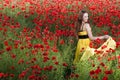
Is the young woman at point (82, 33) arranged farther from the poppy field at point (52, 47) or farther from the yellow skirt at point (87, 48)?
the poppy field at point (52, 47)

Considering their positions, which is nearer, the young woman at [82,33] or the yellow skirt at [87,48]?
the yellow skirt at [87,48]

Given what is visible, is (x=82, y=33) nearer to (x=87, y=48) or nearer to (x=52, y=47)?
(x=87, y=48)

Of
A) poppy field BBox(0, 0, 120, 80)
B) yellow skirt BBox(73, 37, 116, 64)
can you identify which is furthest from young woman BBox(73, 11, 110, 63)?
poppy field BBox(0, 0, 120, 80)

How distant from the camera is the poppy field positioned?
5.72 metres

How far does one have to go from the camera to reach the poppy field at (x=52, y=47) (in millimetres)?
5721

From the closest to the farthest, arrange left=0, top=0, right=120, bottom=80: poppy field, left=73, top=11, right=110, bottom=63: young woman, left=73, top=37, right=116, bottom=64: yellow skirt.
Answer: left=0, top=0, right=120, bottom=80: poppy field
left=73, top=37, right=116, bottom=64: yellow skirt
left=73, top=11, right=110, bottom=63: young woman

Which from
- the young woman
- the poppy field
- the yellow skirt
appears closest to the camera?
the poppy field

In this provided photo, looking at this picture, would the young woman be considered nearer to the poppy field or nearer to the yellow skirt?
the yellow skirt

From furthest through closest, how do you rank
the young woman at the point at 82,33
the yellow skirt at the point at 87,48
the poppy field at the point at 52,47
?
Result: the young woman at the point at 82,33
the yellow skirt at the point at 87,48
the poppy field at the point at 52,47

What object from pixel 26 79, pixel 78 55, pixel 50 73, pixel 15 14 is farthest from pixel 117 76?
pixel 15 14

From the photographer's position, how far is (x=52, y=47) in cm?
690

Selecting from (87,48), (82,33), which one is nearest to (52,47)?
(87,48)

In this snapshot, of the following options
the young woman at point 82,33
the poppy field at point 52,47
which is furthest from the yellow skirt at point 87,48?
the poppy field at point 52,47

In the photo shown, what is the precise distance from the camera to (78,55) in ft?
26.0
